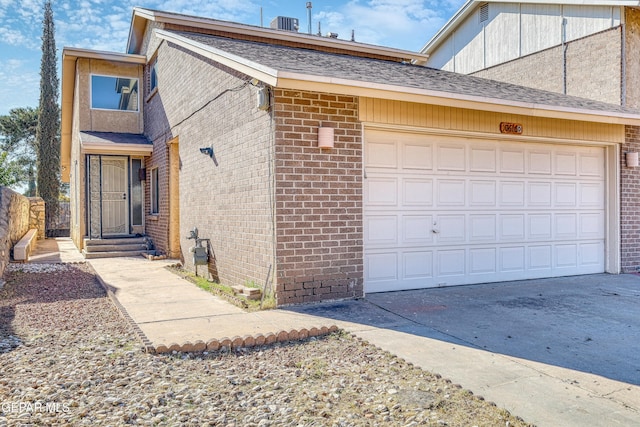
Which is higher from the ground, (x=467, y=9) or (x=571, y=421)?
(x=467, y=9)

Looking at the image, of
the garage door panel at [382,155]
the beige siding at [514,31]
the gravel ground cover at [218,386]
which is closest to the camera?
the gravel ground cover at [218,386]

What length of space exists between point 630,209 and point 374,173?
534 cm

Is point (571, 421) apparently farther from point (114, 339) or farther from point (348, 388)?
point (114, 339)

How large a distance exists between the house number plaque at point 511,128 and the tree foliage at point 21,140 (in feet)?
97.6

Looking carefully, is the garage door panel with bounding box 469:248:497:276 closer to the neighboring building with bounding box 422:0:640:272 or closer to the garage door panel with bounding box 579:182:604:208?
the garage door panel with bounding box 579:182:604:208

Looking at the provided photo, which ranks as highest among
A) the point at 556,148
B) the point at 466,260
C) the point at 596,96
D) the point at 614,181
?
the point at 596,96

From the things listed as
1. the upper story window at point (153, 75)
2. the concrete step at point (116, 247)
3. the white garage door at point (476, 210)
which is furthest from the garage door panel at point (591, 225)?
the upper story window at point (153, 75)

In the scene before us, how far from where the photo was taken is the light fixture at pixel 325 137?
6.14 metres

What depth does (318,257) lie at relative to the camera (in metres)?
6.23

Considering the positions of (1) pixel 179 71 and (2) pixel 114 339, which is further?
(1) pixel 179 71

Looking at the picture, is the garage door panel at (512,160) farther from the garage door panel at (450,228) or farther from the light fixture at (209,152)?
the light fixture at (209,152)

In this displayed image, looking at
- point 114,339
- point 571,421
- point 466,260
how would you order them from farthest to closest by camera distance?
point 466,260 < point 114,339 < point 571,421

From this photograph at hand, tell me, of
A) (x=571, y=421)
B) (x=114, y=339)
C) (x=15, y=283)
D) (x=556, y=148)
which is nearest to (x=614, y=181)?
(x=556, y=148)

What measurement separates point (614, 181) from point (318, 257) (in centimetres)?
610
